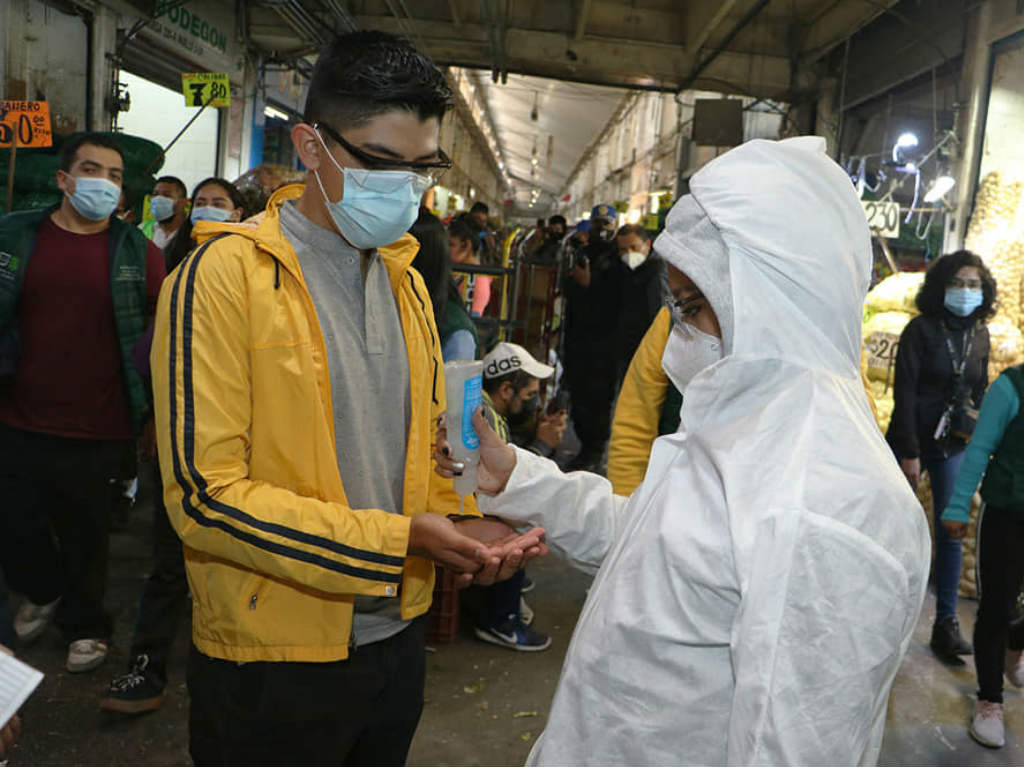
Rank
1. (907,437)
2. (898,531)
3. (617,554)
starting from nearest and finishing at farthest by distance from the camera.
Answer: (898,531) → (617,554) → (907,437)

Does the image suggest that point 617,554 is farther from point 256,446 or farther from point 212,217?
point 212,217

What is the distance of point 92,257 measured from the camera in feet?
10.8

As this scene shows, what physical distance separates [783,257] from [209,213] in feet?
11.7

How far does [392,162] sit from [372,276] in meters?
0.24

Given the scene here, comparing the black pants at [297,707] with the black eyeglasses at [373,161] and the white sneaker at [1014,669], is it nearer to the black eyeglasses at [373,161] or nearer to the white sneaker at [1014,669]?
the black eyeglasses at [373,161]

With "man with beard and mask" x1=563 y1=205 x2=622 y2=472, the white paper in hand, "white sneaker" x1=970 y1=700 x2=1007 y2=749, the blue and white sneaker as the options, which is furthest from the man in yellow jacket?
"man with beard and mask" x1=563 y1=205 x2=622 y2=472

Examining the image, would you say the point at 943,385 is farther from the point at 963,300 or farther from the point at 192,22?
the point at 192,22

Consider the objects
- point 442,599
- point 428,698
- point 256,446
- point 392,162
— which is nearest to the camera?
point 256,446

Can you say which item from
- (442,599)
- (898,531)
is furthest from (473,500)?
(442,599)

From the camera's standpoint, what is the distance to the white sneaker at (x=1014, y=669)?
3873 mm

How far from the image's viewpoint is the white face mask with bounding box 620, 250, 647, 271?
254 inches

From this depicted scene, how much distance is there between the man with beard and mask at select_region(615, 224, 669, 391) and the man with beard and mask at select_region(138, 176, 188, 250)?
3.30 meters

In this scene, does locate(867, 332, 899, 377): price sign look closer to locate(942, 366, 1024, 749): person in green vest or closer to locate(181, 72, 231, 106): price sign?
locate(942, 366, 1024, 749): person in green vest

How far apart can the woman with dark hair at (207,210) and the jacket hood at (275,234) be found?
2.55 metres
